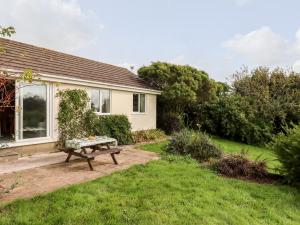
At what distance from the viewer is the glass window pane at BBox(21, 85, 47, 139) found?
31.2ft

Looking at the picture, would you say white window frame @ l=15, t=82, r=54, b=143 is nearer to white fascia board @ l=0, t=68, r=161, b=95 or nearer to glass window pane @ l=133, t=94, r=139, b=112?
white fascia board @ l=0, t=68, r=161, b=95

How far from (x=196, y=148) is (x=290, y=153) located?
12.1 feet

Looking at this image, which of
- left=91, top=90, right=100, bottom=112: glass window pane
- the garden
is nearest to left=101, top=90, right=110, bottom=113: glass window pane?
left=91, top=90, right=100, bottom=112: glass window pane

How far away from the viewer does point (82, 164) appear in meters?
8.38

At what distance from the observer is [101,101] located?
43.6ft

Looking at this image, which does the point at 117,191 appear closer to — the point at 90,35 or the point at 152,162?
the point at 152,162

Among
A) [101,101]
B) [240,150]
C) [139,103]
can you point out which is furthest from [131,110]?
[240,150]

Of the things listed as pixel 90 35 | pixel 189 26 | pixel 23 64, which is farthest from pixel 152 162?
pixel 90 35

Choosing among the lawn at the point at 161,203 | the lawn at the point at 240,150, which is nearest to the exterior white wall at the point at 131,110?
the lawn at the point at 240,150

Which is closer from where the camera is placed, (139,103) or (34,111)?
(34,111)

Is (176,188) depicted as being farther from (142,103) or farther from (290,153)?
(142,103)

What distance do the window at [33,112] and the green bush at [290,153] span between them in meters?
8.40

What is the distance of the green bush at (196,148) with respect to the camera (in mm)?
10172

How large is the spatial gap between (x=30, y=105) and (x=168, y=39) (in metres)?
12.2
